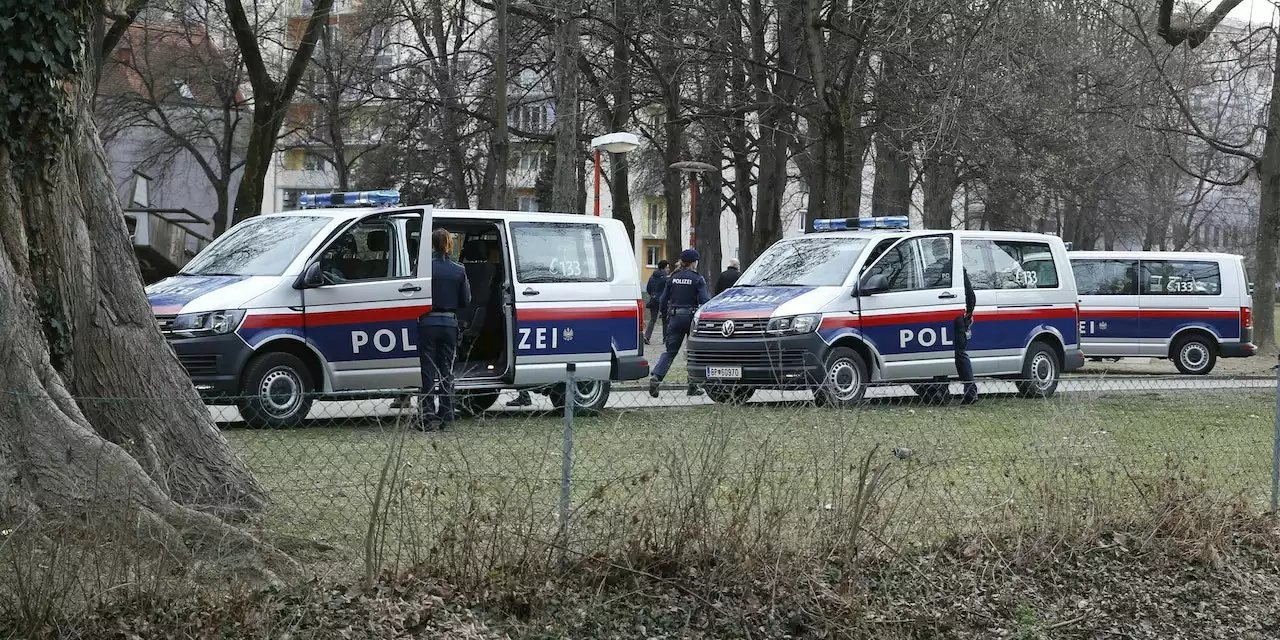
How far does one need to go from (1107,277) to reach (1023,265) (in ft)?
23.6

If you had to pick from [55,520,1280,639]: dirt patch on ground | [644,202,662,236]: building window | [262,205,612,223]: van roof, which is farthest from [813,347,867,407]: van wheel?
[644,202,662,236]: building window

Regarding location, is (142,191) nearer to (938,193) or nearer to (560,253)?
(938,193)

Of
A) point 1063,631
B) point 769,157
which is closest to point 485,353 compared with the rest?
point 1063,631

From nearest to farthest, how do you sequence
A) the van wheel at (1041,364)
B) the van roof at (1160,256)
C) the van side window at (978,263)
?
the van side window at (978,263) < the van wheel at (1041,364) < the van roof at (1160,256)

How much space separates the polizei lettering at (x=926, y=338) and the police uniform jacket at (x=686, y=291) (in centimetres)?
275

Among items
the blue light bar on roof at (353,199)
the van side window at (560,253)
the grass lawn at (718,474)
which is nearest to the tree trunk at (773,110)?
the van side window at (560,253)

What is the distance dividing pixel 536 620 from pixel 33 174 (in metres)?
3.36

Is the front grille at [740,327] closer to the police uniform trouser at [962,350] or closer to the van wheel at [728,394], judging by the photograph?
the police uniform trouser at [962,350]

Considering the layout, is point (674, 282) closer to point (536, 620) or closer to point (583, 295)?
point (583, 295)

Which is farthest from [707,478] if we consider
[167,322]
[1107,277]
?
[1107,277]

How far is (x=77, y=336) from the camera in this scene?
7.13 metres

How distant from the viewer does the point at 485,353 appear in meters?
14.0

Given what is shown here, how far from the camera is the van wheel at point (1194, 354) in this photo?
23406 mm

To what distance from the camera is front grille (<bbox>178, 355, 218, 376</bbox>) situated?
1173 cm
